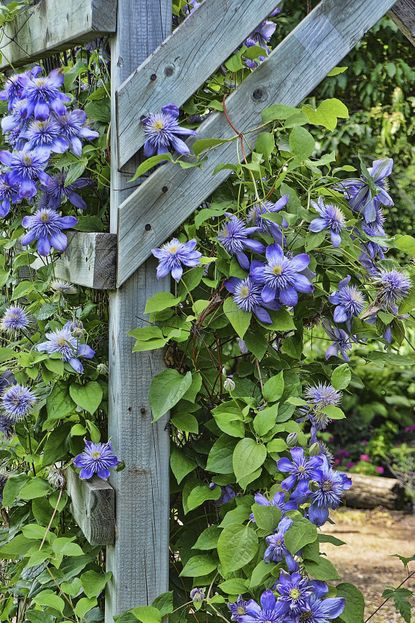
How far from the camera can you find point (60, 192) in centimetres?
171

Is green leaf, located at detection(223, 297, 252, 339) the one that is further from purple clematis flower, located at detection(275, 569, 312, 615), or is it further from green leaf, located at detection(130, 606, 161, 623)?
A: green leaf, located at detection(130, 606, 161, 623)

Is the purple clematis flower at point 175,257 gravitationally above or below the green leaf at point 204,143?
below

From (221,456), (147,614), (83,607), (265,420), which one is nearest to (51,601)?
(83,607)

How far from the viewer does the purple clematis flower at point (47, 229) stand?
5.41 ft

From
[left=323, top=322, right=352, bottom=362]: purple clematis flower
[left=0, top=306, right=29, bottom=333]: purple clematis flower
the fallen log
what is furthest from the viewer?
the fallen log

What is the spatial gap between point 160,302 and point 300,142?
1.26ft

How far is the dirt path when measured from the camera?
416cm

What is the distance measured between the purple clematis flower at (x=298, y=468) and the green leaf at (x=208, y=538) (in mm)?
187

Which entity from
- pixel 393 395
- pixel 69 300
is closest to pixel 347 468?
pixel 393 395

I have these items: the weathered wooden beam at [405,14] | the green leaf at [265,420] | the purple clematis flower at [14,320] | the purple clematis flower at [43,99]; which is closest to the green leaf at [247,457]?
the green leaf at [265,420]

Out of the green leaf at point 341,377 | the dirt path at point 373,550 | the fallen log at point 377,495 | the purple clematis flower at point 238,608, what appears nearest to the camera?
the purple clematis flower at point 238,608

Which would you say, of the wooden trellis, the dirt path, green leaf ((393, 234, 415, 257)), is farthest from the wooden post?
the dirt path

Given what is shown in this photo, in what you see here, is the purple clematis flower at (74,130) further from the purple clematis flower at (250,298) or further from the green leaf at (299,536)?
the green leaf at (299,536)

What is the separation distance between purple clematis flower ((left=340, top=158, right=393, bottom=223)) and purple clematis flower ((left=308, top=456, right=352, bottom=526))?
1.61ft
